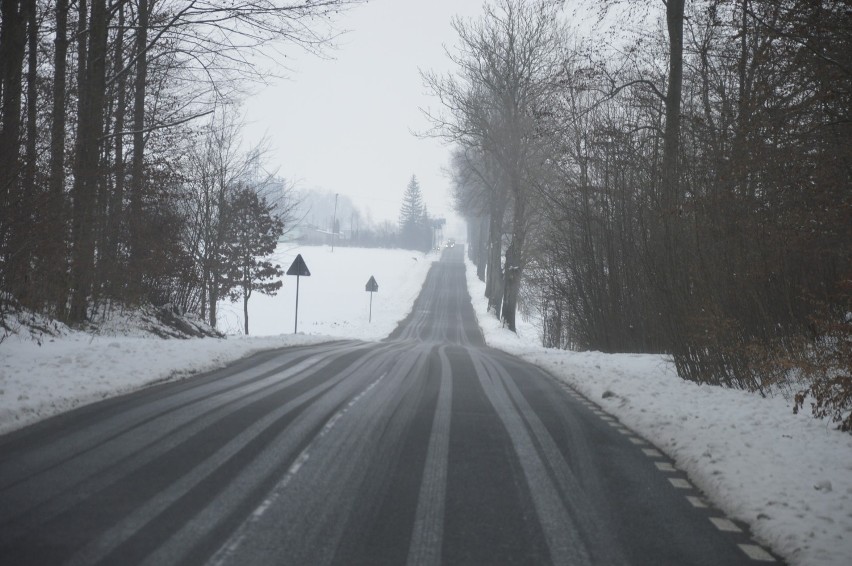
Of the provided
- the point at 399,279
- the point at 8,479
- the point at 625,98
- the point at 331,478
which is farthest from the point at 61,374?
the point at 399,279

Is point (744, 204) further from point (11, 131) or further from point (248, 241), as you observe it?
point (248, 241)

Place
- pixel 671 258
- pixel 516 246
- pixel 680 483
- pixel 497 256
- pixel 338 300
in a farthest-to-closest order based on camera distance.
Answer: pixel 338 300 < pixel 497 256 < pixel 516 246 < pixel 671 258 < pixel 680 483

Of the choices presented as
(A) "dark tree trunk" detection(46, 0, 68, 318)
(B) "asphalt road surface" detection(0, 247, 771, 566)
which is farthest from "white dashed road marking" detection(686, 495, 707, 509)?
(A) "dark tree trunk" detection(46, 0, 68, 318)

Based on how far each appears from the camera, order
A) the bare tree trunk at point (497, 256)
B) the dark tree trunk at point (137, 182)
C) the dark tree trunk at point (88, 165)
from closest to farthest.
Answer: the dark tree trunk at point (88, 165) < the dark tree trunk at point (137, 182) < the bare tree trunk at point (497, 256)

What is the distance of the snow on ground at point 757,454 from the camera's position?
4.50 metres

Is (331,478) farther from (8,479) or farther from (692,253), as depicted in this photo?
(692,253)

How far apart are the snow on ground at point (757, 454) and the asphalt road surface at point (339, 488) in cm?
25

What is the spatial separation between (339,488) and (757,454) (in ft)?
12.4

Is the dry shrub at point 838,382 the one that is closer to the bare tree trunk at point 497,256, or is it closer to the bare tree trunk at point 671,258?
the bare tree trunk at point 671,258

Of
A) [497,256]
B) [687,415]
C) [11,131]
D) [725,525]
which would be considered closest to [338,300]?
[497,256]

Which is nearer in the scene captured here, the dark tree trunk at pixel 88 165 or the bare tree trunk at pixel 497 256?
the dark tree trunk at pixel 88 165

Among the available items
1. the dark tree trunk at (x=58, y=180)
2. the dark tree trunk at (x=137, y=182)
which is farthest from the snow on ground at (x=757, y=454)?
the dark tree trunk at (x=137, y=182)

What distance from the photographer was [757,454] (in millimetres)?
6199

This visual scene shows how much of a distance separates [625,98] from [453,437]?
38.9 ft
